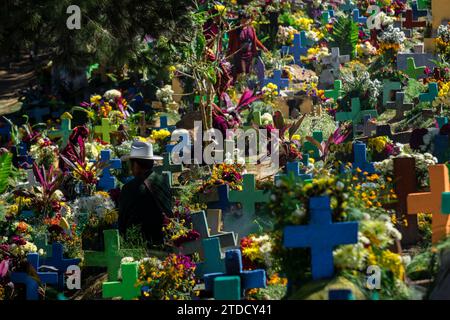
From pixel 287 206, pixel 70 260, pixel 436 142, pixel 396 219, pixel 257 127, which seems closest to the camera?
pixel 287 206

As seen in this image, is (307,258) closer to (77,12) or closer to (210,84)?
(77,12)

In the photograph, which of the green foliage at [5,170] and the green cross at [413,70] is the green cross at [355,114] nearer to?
the green cross at [413,70]

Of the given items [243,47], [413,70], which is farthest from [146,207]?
[243,47]

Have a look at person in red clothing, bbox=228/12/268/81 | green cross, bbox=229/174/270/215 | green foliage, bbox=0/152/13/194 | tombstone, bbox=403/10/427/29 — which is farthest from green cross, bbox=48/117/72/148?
tombstone, bbox=403/10/427/29

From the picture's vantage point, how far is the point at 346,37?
1736cm

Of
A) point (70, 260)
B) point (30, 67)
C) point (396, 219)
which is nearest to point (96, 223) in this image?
point (70, 260)

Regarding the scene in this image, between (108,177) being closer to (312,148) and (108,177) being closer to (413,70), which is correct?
(312,148)

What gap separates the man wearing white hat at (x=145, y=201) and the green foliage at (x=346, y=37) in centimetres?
788

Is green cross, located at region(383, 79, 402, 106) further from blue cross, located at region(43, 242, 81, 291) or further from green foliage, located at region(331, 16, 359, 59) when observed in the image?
blue cross, located at region(43, 242, 81, 291)

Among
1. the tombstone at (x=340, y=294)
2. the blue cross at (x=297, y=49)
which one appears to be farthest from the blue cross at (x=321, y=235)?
the blue cross at (x=297, y=49)

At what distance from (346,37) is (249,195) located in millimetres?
7765

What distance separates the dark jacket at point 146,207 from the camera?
9609 millimetres

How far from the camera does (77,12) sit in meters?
10.3

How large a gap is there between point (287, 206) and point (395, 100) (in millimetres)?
7084
